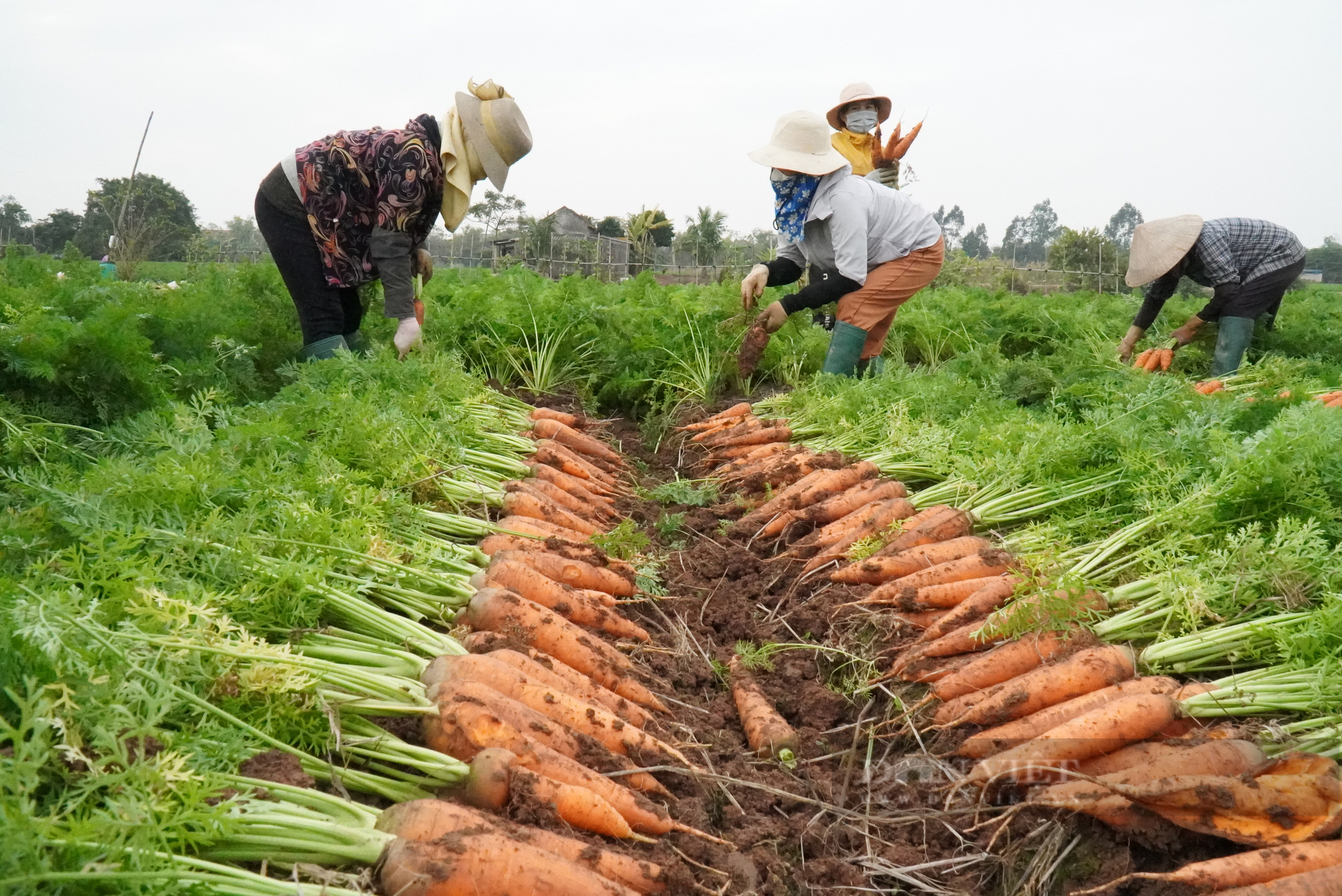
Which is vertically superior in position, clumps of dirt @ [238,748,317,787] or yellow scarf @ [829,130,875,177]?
yellow scarf @ [829,130,875,177]

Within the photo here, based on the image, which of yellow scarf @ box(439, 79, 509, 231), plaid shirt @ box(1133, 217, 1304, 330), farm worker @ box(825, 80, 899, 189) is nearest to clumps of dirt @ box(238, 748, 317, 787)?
yellow scarf @ box(439, 79, 509, 231)

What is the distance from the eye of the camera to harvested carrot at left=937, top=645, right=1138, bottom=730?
2502 millimetres

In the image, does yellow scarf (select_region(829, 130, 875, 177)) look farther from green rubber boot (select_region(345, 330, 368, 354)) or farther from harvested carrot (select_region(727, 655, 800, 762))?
harvested carrot (select_region(727, 655, 800, 762))

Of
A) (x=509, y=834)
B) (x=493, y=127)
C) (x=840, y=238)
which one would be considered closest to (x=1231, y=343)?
(x=840, y=238)

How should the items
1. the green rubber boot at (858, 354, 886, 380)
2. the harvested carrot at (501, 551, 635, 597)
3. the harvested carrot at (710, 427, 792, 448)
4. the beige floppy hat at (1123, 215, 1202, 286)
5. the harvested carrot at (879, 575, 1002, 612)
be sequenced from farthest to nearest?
the beige floppy hat at (1123, 215, 1202, 286) → the green rubber boot at (858, 354, 886, 380) → the harvested carrot at (710, 427, 792, 448) → the harvested carrot at (501, 551, 635, 597) → the harvested carrot at (879, 575, 1002, 612)

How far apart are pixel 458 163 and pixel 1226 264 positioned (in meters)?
5.95

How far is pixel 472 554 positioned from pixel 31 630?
171cm

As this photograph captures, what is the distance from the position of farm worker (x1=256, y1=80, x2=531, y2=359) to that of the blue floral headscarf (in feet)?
6.11

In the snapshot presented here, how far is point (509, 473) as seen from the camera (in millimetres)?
4410

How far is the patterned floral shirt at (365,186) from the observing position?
180 inches

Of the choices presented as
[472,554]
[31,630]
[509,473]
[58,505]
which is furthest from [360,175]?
[31,630]

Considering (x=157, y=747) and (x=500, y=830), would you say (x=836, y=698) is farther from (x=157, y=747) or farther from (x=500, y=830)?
(x=157, y=747)

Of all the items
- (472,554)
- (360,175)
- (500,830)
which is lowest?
(500,830)

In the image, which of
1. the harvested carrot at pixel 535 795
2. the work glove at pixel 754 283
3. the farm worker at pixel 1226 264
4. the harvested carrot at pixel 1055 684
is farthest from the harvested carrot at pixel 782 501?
the farm worker at pixel 1226 264
